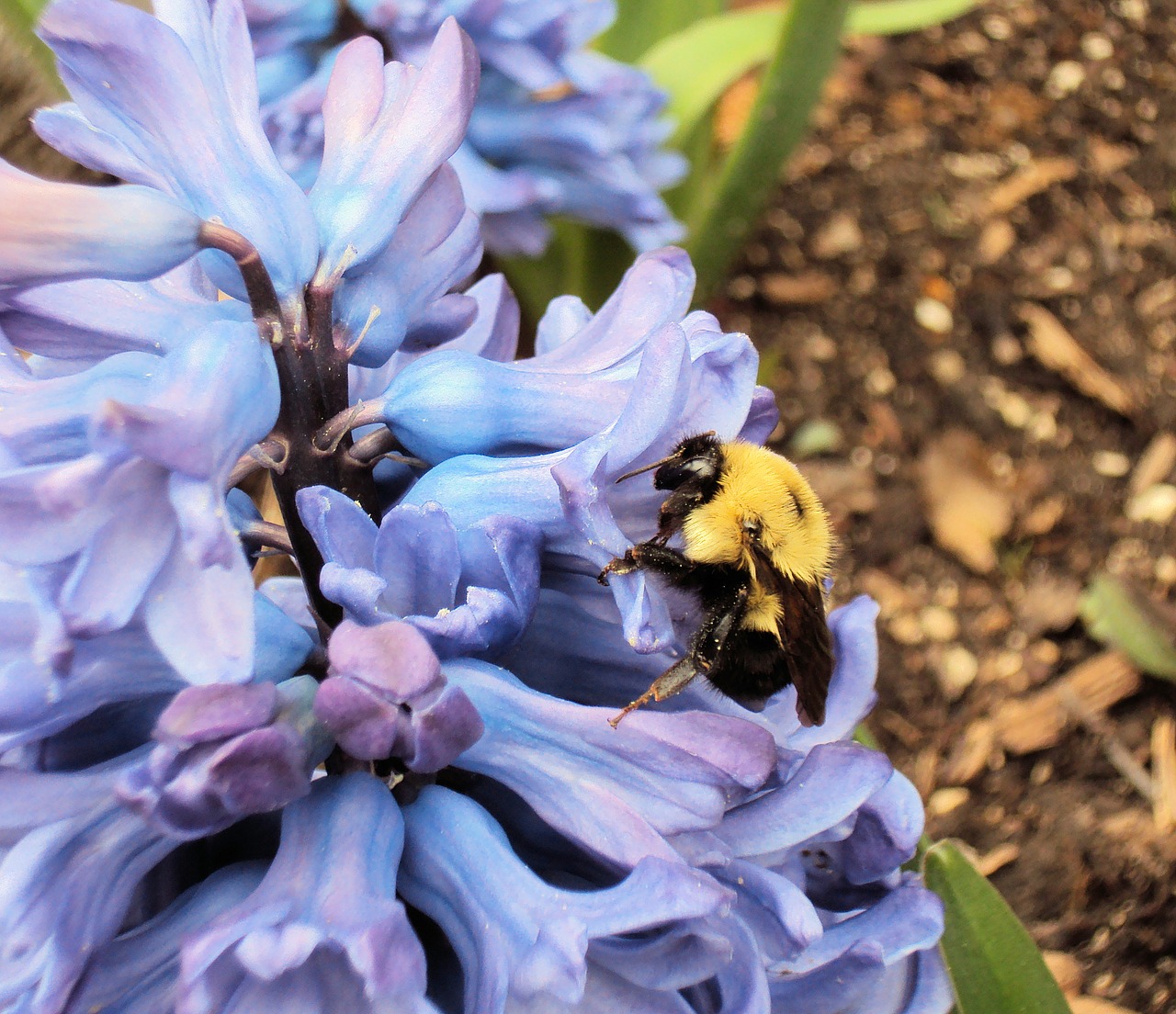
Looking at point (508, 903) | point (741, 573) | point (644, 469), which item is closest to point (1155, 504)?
point (741, 573)

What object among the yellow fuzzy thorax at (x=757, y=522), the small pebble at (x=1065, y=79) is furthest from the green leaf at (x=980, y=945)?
the small pebble at (x=1065, y=79)

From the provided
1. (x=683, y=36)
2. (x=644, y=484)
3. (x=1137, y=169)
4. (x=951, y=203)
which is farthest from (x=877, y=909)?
(x=1137, y=169)

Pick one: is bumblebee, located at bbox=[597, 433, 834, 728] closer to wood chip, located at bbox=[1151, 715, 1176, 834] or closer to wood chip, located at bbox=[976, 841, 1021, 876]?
wood chip, located at bbox=[976, 841, 1021, 876]

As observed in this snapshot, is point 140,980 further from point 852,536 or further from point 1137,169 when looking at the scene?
point 1137,169

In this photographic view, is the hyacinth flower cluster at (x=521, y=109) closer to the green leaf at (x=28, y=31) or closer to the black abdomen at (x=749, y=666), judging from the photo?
the green leaf at (x=28, y=31)

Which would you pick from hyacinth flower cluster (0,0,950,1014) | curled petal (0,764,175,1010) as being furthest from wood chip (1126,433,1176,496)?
curled petal (0,764,175,1010)

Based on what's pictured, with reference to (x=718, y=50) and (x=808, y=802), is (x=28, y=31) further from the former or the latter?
(x=808, y=802)
